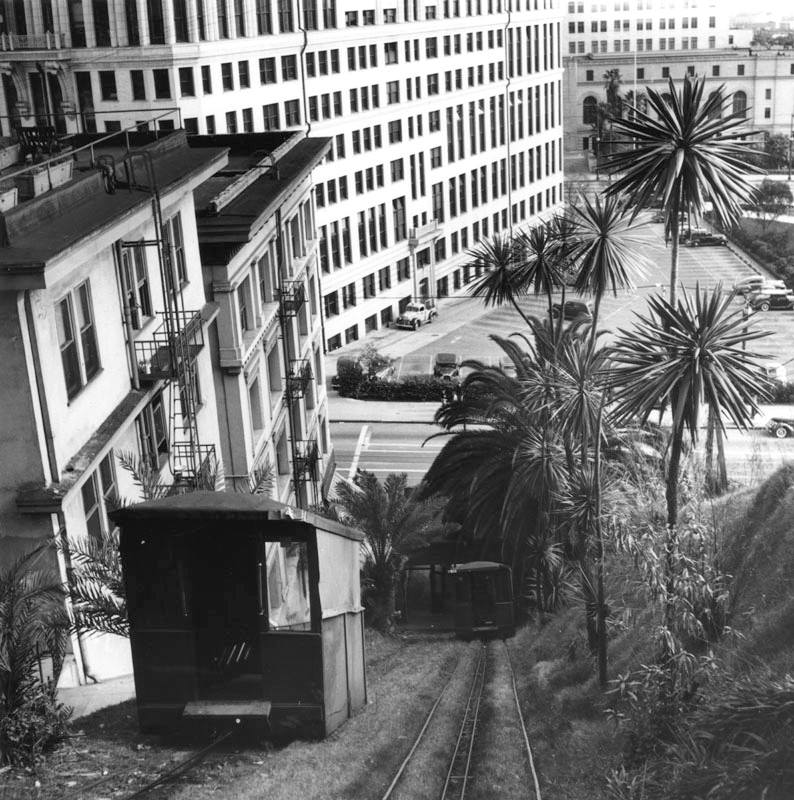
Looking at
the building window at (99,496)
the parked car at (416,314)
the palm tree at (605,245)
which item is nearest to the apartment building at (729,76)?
the parked car at (416,314)

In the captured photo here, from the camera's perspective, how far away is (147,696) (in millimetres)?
18062

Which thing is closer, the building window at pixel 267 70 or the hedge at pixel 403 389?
the hedge at pixel 403 389

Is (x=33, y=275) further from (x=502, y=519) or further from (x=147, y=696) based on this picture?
(x=502, y=519)

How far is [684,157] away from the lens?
78.4 feet

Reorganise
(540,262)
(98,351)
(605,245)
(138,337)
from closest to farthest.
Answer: (98,351) < (138,337) < (605,245) < (540,262)

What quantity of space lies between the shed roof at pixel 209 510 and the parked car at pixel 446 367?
5138cm

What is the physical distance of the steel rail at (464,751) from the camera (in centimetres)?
1911

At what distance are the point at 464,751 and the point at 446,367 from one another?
50.0 metres

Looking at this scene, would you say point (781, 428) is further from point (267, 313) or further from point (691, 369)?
point (691, 369)

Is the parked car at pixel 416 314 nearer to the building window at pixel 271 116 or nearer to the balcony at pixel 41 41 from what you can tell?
the building window at pixel 271 116

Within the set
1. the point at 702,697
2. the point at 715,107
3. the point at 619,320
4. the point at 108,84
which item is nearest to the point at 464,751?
the point at 702,697

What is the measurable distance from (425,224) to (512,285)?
56.9 m

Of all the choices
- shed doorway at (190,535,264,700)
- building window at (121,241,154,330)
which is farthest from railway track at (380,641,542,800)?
building window at (121,241,154,330)

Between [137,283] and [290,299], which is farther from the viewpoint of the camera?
[290,299]
